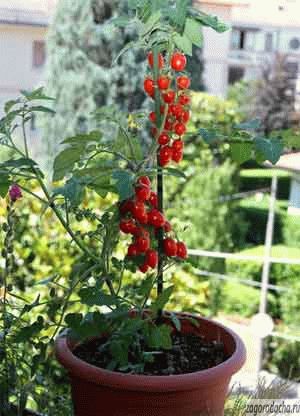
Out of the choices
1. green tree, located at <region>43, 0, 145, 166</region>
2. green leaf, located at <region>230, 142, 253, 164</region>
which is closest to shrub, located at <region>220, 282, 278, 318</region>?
green tree, located at <region>43, 0, 145, 166</region>

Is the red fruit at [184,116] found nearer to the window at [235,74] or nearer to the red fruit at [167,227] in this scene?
the red fruit at [167,227]

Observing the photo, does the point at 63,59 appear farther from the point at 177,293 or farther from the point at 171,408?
the point at 171,408

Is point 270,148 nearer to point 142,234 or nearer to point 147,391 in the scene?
point 142,234

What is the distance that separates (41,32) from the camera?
6.93 meters

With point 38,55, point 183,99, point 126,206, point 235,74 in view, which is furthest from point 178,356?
point 235,74

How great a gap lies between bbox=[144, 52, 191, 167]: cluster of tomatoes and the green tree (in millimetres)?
3014

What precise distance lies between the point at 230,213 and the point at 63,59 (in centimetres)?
128

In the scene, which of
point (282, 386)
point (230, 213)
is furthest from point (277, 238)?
point (282, 386)

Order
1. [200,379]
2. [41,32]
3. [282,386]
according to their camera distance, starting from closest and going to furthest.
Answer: [200,379] < [282,386] < [41,32]

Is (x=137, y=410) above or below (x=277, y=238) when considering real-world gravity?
above

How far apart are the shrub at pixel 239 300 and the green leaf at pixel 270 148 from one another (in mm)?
3170

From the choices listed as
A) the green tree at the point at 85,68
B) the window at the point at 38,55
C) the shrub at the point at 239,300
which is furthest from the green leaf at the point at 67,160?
the window at the point at 38,55

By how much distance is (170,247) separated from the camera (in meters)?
0.84

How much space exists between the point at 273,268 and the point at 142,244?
10.6 feet
